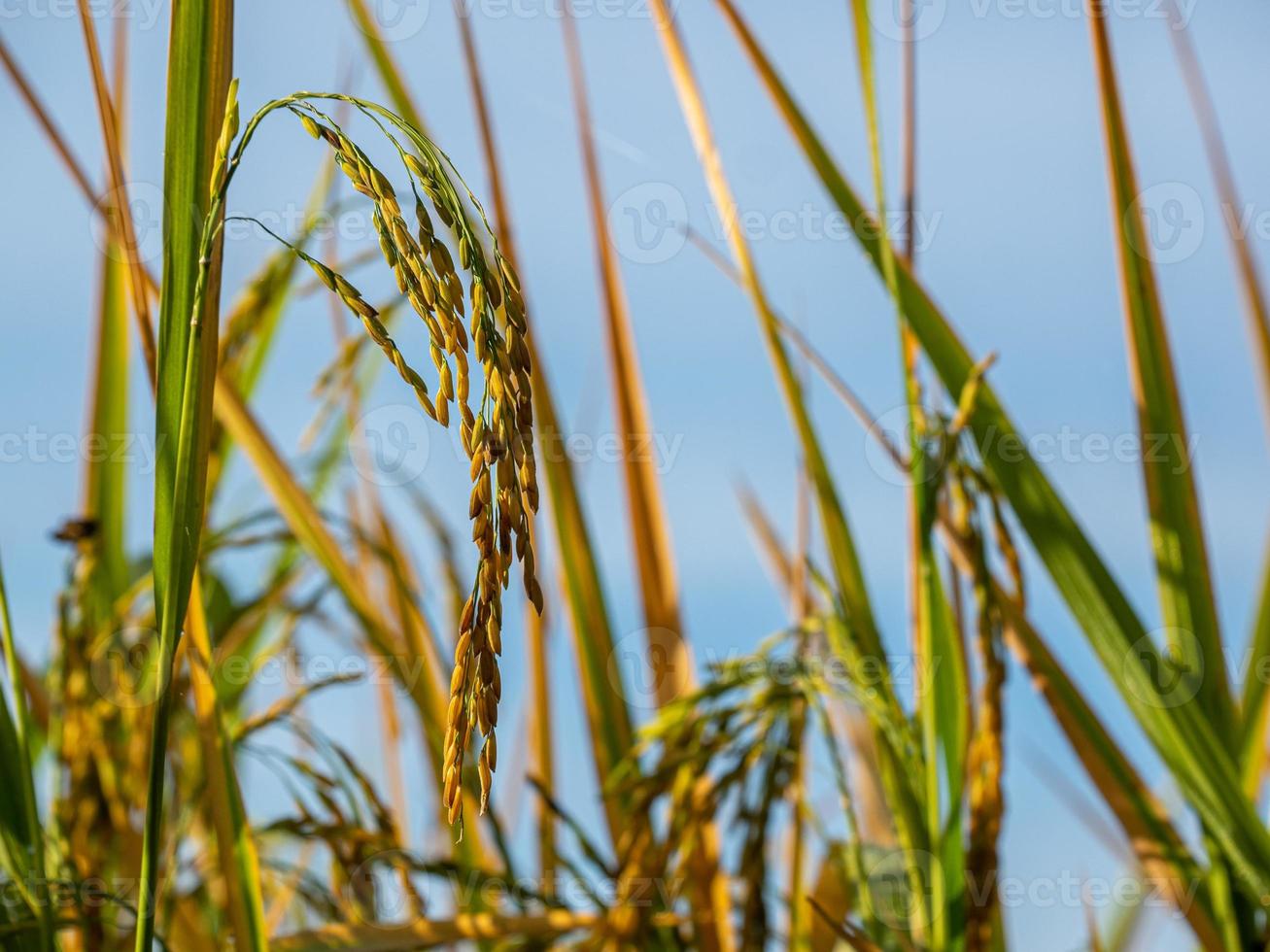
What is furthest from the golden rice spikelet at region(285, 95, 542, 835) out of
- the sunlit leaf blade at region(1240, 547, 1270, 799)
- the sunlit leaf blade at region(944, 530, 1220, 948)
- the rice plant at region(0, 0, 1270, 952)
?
the sunlit leaf blade at region(1240, 547, 1270, 799)

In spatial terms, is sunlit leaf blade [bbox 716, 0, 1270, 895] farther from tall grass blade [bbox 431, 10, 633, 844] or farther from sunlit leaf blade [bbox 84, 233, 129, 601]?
sunlit leaf blade [bbox 84, 233, 129, 601]

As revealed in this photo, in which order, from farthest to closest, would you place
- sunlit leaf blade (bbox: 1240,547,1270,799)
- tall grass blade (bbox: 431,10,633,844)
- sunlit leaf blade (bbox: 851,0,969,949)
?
1. tall grass blade (bbox: 431,10,633,844)
2. sunlit leaf blade (bbox: 1240,547,1270,799)
3. sunlit leaf blade (bbox: 851,0,969,949)

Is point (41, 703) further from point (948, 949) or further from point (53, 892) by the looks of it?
point (948, 949)

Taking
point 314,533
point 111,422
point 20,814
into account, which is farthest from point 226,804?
point 111,422

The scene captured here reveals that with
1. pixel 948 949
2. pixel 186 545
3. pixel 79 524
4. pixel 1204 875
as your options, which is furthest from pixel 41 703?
pixel 1204 875

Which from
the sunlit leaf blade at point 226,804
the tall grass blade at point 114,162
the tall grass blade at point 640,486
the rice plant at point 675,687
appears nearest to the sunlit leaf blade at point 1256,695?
the rice plant at point 675,687

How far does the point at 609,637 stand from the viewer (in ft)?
3.10

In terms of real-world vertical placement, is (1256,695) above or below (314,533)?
below

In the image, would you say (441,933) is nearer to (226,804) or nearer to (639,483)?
(226,804)

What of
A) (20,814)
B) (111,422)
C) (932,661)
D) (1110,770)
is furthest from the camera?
(111,422)

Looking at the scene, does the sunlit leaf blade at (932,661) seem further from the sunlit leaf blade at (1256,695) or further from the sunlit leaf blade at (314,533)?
the sunlit leaf blade at (314,533)

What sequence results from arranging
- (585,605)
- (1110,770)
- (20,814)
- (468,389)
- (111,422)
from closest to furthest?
1. (468,389)
2. (20,814)
3. (1110,770)
4. (585,605)
5. (111,422)

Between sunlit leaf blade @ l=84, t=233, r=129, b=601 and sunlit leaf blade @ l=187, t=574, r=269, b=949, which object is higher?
sunlit leaf blade @ l=84, t=233, r=129, b=601

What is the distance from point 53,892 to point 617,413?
23.3 inches
